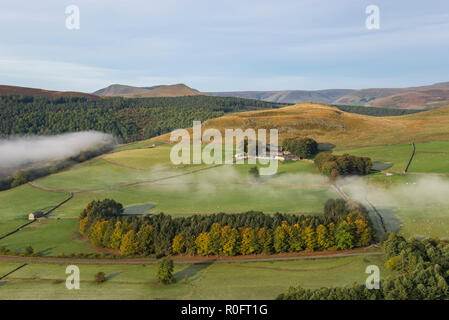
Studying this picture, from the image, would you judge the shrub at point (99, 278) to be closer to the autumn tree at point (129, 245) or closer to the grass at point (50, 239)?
the autumn tree at point (129, 245)

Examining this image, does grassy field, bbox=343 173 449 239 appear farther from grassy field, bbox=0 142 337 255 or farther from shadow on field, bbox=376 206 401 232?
grassy field, bbox=0 142 337 255

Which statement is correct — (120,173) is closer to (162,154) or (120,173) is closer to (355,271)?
(162,154)

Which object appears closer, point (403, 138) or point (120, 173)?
point (120, 173)

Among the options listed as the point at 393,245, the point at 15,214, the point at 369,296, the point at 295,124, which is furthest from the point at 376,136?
the point at 15,214

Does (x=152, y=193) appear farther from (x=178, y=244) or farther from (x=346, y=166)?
(x=346, y=166)

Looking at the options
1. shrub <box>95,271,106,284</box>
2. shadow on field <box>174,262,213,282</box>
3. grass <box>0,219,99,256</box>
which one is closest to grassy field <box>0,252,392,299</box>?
shadow on field <box>174,262,213,282</box>
